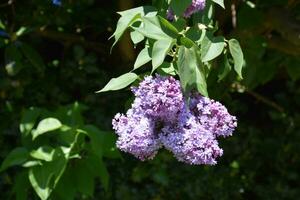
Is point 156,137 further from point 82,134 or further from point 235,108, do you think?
point 235,108

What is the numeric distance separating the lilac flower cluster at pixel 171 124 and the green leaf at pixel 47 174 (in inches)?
42.6

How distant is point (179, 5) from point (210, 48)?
4.6 inches

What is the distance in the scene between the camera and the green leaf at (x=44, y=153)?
8.19 ft

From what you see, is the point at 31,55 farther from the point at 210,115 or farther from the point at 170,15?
→ the point at 210,115

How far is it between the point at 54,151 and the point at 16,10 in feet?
2.93

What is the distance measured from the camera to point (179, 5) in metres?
1.45

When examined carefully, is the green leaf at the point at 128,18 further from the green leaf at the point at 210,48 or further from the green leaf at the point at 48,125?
the green leaf at the point at 48,125

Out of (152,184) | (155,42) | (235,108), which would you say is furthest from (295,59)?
A: (155,42)

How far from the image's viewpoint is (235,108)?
3604 millimetres

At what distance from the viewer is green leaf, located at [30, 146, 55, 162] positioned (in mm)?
2498

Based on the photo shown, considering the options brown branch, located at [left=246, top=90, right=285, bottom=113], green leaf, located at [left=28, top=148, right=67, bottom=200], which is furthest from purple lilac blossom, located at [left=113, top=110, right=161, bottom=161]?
brown branch, located at [left=246, top=90, right=285, bottom=113]

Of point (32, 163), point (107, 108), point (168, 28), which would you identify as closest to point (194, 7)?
point (168, 28)

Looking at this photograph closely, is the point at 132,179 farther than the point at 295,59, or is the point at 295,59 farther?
the point at 132,179

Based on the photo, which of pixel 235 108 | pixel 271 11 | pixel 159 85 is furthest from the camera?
pixel 235 108
